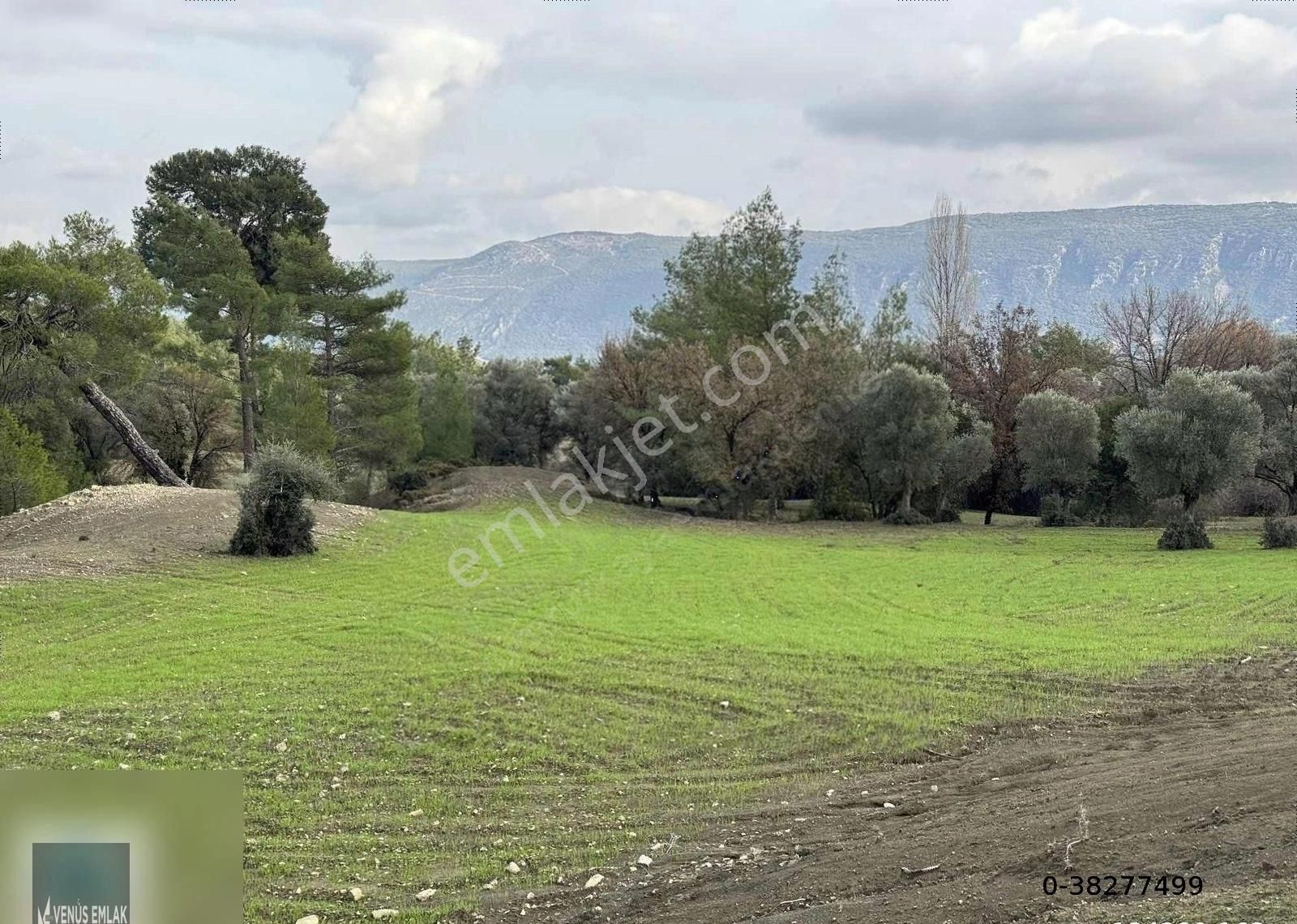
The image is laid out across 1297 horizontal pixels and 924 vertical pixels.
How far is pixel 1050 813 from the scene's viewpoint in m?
7.87

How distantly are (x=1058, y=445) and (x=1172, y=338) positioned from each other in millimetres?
19809

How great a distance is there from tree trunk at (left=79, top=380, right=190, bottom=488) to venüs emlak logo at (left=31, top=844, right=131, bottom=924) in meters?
27.4

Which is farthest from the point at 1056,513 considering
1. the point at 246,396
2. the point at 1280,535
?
the point at 246,396

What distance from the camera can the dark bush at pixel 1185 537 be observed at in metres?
30.0

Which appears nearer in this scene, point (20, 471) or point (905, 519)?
point (20, 471)

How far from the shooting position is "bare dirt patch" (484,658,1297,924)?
6.40 meters

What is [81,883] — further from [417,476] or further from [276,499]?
[417,476]

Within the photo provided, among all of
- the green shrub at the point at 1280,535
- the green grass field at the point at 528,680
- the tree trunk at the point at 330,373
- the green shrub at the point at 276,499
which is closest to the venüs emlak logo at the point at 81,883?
the green grass field at the point at 528,680

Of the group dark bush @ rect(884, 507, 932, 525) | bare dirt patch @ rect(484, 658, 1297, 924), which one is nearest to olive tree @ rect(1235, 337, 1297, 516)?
dark bush @ rect(884, 507, 932, 525)

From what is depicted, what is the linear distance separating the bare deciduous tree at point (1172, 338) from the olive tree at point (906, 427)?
16.2 meters

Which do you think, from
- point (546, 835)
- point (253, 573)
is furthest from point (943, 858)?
point (253, 573)

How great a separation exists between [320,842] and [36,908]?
146 inches

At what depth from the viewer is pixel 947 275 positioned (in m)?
75.7

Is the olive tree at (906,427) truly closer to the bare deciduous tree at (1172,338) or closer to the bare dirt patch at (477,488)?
the bare dirt patch at (477,488)
